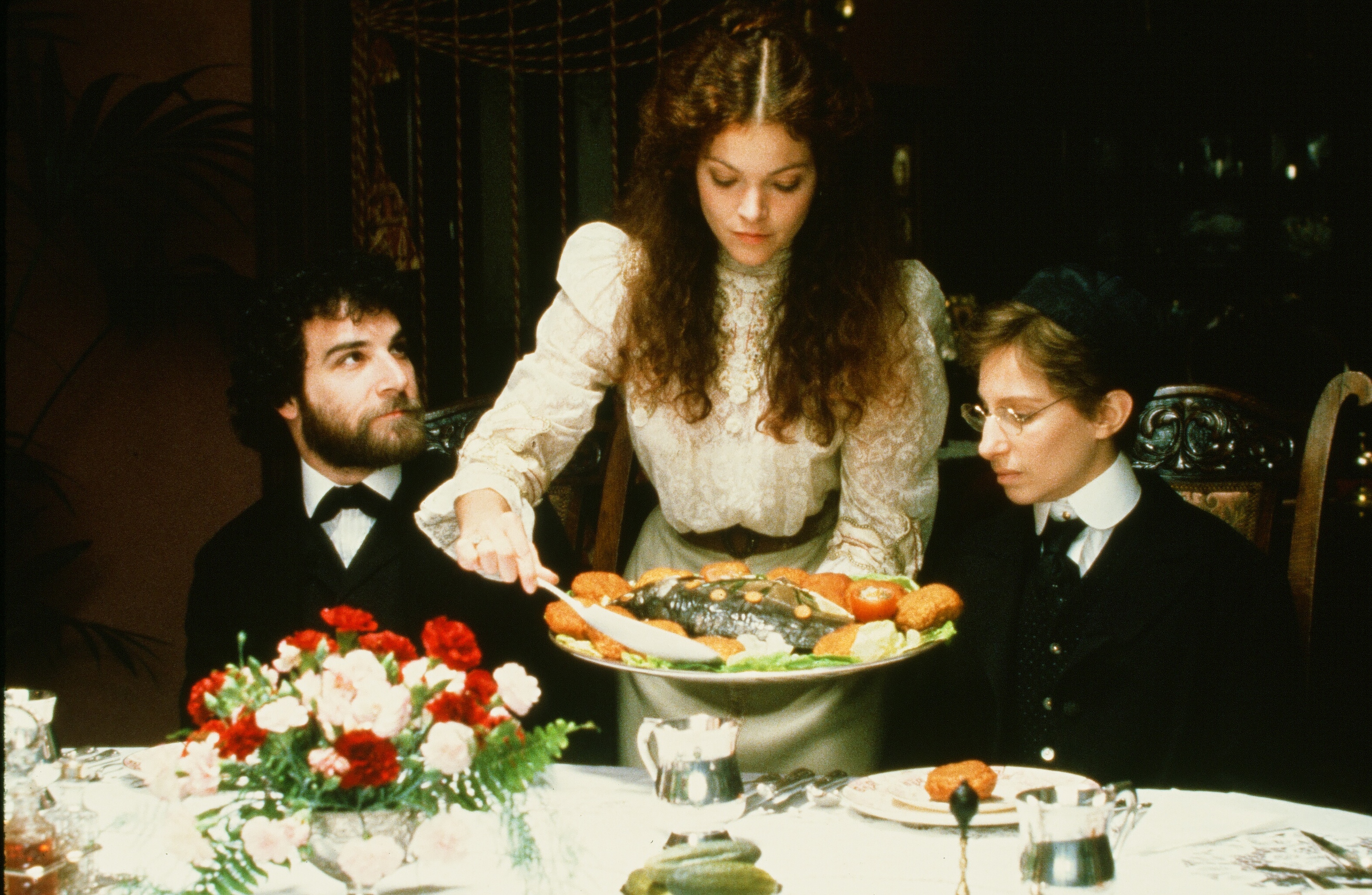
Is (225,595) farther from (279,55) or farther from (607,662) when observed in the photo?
(279,55)

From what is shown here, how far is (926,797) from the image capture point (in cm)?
144

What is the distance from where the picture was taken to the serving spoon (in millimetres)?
1534

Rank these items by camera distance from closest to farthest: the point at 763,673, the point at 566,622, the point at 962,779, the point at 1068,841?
the point at 1068,841
the point at 962,779
the point at 763,673
the point at 566,622

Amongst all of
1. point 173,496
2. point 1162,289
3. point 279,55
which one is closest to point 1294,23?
point 1162,289

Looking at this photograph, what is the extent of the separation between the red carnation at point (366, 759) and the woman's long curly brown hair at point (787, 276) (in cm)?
111

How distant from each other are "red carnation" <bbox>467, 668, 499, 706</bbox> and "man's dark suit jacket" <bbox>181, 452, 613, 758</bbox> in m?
1.07

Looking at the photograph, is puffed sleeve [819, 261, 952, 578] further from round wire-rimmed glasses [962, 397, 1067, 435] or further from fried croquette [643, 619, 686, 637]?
fried croquette [643, 619, 686, 637]

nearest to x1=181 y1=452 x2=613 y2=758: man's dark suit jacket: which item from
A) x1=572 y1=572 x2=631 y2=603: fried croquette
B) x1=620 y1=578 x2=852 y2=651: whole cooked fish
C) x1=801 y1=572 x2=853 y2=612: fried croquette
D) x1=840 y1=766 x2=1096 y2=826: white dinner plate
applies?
x1=572 y1=572 x2=631 y2=603: fried croquette

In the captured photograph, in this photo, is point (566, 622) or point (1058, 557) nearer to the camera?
point (566, 622)

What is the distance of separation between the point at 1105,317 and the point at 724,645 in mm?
820

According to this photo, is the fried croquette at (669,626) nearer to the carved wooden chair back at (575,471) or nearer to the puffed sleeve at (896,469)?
the puffed sleeve at (896,469)

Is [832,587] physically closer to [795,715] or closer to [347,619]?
[795,715]

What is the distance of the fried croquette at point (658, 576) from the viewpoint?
1.83 metres

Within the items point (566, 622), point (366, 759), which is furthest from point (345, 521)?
point (366, 759)
